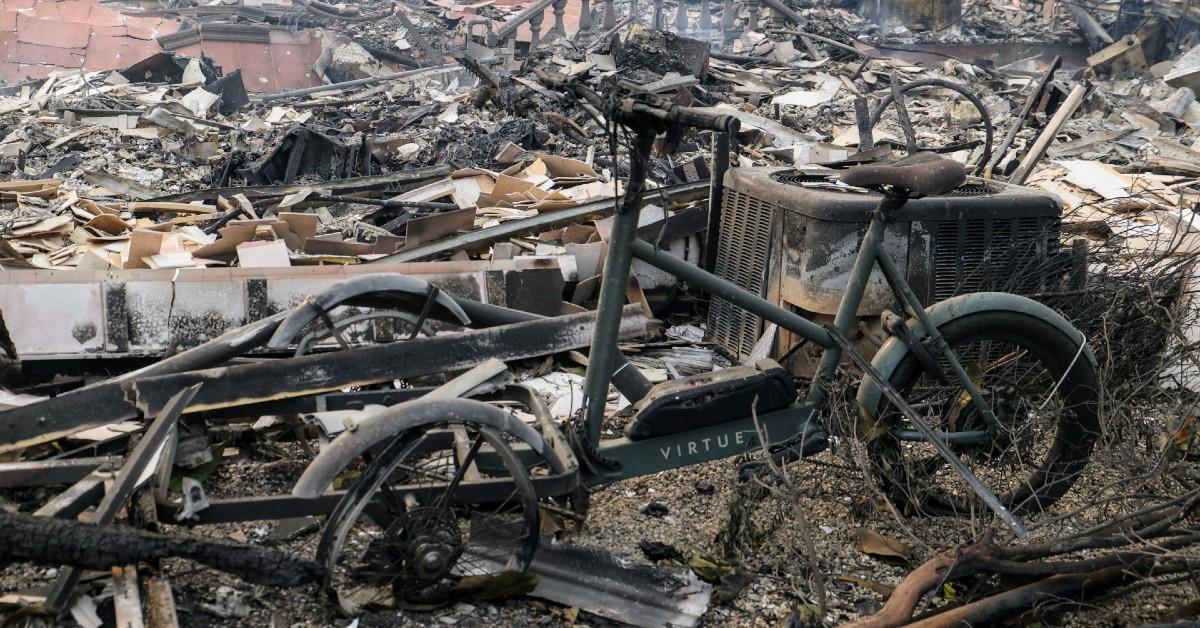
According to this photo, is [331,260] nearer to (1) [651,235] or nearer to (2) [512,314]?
(1) [651,235]

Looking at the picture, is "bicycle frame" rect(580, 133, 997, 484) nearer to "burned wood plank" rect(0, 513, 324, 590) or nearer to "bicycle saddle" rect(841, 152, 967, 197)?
"bicycle saddle" rect(841, 152, 967, 197)

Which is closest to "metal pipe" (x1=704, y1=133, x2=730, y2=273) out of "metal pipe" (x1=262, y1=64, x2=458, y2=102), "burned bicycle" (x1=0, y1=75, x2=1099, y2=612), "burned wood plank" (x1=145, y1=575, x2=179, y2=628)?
"burned bicycle" (x1=0, y1=75, x2=1099, y2=612)

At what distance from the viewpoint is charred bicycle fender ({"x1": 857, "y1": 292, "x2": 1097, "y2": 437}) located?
3457mm

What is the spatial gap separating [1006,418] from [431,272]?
9.50ft

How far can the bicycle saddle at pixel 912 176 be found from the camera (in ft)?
10.8

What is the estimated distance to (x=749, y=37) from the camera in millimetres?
19312

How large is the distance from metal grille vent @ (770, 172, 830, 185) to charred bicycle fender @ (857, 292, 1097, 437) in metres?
1.62

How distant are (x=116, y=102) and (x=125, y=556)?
12.8 m

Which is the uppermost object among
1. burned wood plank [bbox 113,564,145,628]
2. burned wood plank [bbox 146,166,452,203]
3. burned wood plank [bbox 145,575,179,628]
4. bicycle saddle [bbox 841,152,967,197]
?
bicycle saddle [bbox 841,152,967,197]

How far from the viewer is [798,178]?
514 centimetres

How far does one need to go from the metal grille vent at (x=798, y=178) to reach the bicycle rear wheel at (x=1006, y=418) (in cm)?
149

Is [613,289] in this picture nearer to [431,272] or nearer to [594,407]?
[594,407]

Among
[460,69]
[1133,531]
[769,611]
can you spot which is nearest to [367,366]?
[769,611]

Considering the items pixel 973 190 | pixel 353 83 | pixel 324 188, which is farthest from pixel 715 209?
pixel 353 83
